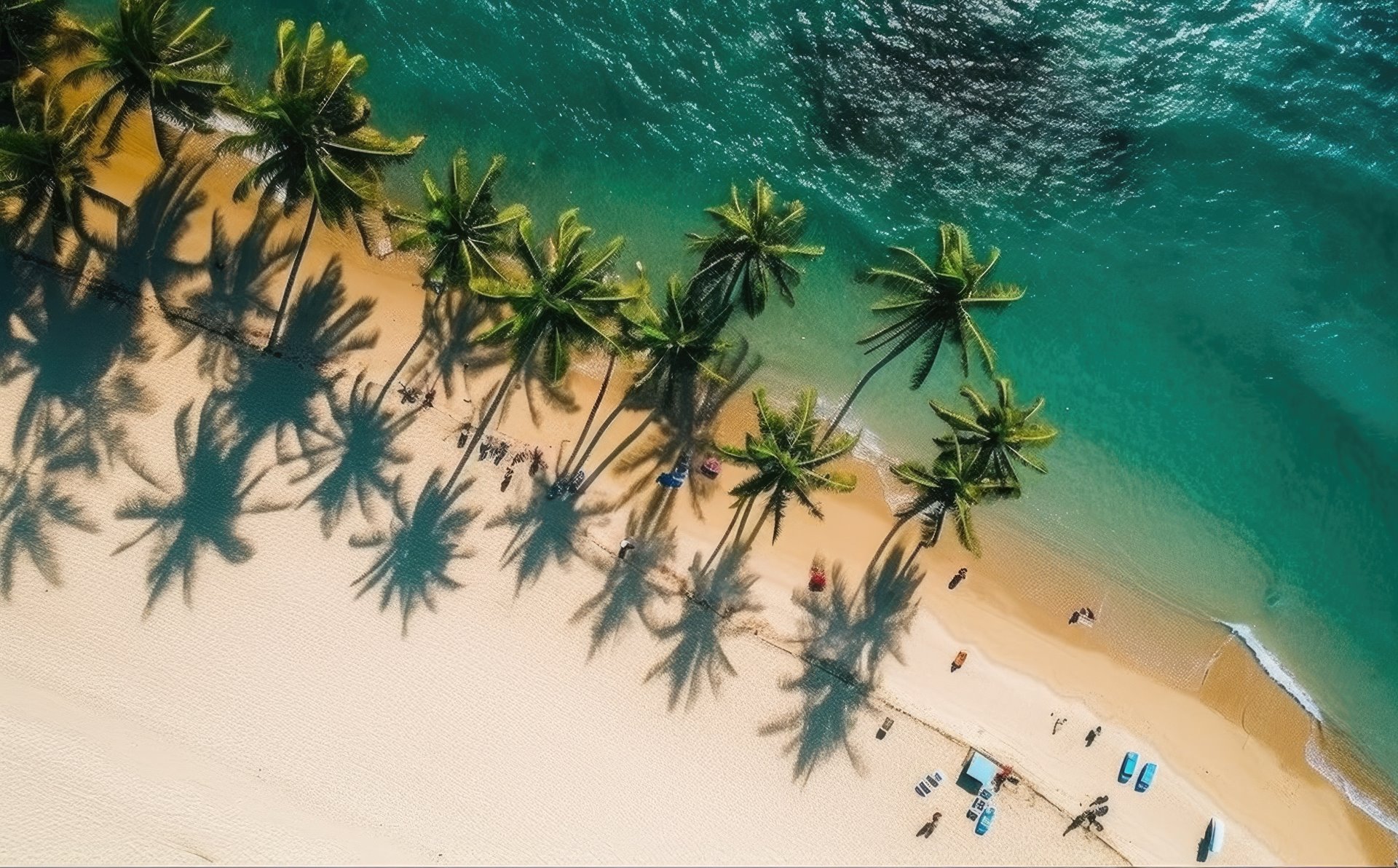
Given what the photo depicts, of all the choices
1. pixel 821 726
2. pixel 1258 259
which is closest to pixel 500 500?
pixel 821 726

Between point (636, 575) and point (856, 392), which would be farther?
point (856, 392)

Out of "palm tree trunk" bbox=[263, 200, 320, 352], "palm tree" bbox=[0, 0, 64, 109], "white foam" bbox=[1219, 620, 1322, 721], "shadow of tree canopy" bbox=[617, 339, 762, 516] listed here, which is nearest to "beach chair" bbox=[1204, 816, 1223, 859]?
"white foam" bbox=[1219, 620, 1322, 721]

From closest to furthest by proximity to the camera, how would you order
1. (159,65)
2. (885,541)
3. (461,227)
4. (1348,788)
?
(159,65)
(461,227)
(885,541)
(1348,788)

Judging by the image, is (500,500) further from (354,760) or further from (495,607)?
(354,760)

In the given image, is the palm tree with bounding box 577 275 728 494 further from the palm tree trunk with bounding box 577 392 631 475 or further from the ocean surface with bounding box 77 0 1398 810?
the ocean surface with bounding box 77 0 1398 810

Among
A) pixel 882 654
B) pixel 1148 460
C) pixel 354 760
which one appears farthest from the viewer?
pixel 1148 460

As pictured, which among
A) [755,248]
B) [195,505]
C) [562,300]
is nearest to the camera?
[562,300]

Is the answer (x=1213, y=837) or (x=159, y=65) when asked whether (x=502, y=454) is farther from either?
(x=1213, y=837)

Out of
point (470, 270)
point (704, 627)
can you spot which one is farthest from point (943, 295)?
point (470, 270)
